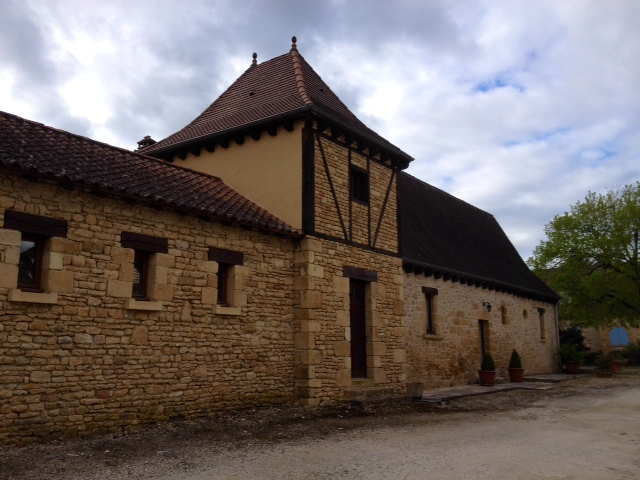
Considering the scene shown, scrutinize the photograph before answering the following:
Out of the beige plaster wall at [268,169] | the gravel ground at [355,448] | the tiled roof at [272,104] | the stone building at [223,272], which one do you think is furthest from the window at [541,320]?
the beige plaster wall at [268,169]

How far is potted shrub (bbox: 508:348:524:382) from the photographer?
17.3m

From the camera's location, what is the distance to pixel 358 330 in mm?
12148

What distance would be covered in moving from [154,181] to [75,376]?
3.34 m

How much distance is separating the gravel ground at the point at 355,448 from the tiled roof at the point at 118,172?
3.25 meters

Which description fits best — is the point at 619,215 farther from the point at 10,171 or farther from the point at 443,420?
the point at 10,171

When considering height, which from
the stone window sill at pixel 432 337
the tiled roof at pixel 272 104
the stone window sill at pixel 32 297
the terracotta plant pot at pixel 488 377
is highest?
the tiled roof at pixel 272 104

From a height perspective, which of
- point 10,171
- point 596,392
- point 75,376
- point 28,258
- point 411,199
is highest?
point 411,199

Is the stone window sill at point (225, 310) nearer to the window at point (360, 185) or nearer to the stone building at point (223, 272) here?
the stone building at point (223, 272)

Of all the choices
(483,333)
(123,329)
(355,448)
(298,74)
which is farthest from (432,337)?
(123,329)

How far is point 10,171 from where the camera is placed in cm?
709

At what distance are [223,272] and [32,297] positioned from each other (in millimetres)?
3354

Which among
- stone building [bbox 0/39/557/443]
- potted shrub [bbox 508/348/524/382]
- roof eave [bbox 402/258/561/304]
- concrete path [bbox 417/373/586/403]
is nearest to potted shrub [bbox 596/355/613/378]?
concrete path [bbox 417/373/586/403]

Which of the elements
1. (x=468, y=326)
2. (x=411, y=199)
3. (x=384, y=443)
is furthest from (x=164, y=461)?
(x=411, y=199)

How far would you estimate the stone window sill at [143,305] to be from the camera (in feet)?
26.7
